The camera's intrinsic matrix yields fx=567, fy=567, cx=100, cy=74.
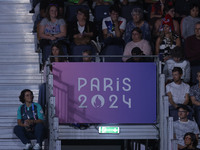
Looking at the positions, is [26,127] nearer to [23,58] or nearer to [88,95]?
[88,95]

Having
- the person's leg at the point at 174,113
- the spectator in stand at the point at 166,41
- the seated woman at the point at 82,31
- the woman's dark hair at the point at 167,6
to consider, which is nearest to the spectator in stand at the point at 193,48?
the spectator in stand at the point at 166,41

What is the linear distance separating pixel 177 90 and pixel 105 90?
1901 millimetres

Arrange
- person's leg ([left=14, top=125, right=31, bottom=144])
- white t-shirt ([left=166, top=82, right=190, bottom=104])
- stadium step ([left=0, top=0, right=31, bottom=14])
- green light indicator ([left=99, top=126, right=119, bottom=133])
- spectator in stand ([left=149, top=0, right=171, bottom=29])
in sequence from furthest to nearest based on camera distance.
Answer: stadium step ([left=0, top=0, right=31, bottom=14])
spectator in stand ([left=149, top=0, right=171, bottom=29])
white t-shirt ([left=166, top=82, right=190, bottom=104])
person's leg ([left=14, top=125, right=31, bottom=144])
green light indicator ([left=99, top=126, right=119, bottom=133])

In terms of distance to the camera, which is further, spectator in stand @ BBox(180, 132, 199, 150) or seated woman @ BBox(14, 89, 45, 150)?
spectator in stand @ BBox(180, 132, 199, 150)

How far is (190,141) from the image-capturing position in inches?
341

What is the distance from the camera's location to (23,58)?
10.7 m

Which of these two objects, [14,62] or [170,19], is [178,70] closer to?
[170,19]

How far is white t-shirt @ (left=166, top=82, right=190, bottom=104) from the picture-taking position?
372 inches

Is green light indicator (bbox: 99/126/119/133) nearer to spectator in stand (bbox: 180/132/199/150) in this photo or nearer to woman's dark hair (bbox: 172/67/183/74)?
spectator in stand (bbox: 180/132/199/150)

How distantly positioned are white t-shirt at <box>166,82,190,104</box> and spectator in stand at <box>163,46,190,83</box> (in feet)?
1.24

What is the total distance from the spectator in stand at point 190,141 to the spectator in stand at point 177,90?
80 centimetres

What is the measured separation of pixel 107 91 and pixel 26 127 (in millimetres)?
1500

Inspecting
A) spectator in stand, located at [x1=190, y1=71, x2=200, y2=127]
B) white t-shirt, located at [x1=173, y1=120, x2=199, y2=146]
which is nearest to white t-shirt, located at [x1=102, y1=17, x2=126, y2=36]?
spectator in stand, located at [x1=190, y1=71, x2=200, y2=127]

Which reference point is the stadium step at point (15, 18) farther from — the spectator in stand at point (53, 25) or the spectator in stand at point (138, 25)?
the spectator in stand at point (138, 25)
